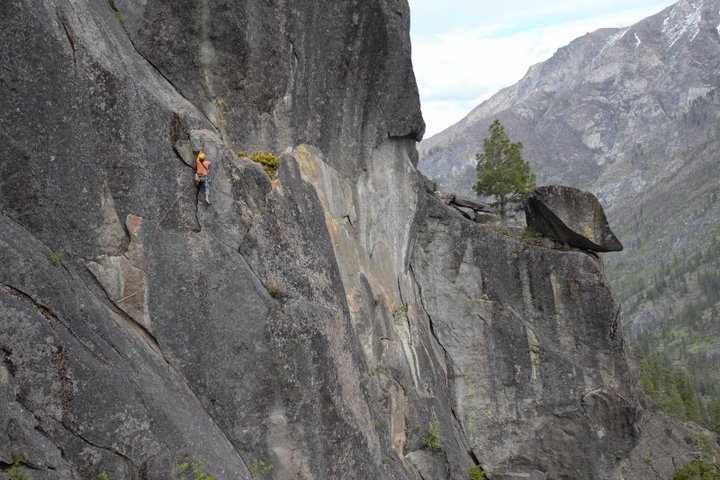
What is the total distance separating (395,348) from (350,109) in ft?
34.8

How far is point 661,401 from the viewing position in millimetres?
79812

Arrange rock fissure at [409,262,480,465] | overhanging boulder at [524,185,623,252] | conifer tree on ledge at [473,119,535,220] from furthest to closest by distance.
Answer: conifer tree on ledge at [473,119,535,220], overhanging boulder at [524,185,623,252], rock fissure at [409,262,480,465]

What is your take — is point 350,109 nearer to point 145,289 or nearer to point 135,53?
point 135,53

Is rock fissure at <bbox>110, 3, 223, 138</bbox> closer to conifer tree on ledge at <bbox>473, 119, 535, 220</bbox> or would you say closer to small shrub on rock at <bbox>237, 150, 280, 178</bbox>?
small shrub on rock at <bbox>237, 150, 280, 178</bbox>

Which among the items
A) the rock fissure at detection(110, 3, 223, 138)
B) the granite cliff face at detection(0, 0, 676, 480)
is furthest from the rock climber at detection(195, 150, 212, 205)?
the rock fissure at detection(110, 3, 223, 138)

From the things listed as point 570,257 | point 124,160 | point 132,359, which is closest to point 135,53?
point 124,160

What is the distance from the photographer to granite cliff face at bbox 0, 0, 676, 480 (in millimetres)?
15312

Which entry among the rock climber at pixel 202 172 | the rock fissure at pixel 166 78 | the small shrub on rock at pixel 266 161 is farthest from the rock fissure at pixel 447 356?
the rock climber at pixel 202 172

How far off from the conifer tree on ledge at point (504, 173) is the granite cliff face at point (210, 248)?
49.3 ft

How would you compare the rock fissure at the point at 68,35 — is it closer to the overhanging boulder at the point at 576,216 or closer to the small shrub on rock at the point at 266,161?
the small shrub on rock at the point at 266,161

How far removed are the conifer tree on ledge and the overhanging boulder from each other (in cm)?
651

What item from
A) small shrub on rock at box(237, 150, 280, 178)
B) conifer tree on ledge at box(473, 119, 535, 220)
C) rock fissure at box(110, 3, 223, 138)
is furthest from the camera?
conifer tree on ledge at box(473, 119, 535, 220)

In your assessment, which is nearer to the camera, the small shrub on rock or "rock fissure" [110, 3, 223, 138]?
"rock fissure" [110, 3, 223, 138]

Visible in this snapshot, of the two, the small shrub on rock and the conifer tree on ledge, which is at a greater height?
the conifer tree on ledge
